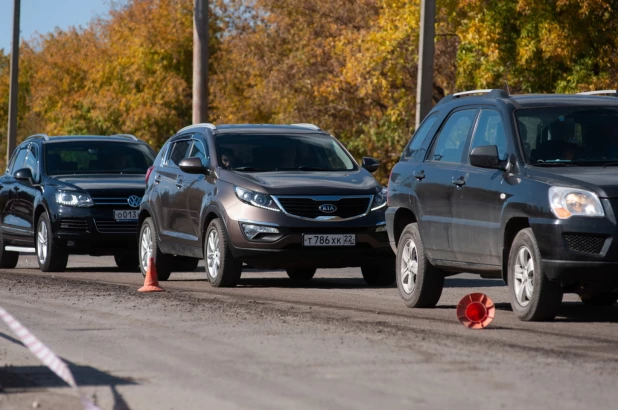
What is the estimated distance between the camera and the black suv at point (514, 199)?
32.2ft

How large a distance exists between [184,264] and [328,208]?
14.1 ft

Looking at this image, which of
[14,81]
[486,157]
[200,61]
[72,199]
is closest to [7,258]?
[72,199]

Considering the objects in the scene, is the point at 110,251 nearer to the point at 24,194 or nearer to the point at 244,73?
the point at 24,194

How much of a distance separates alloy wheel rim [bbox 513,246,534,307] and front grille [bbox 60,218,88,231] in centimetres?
880

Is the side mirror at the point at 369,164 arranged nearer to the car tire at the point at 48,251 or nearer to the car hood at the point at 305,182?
the car hood at the point at 305,182

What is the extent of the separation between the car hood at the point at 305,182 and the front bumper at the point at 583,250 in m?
4.87

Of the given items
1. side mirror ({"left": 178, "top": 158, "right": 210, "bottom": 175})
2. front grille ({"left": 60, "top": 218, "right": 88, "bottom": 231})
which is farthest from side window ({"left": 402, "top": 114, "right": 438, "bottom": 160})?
front grille ({"left": 60, "top": 218, "right": 88, "bottom": 231})

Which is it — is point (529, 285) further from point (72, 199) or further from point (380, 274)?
point (72, 199)

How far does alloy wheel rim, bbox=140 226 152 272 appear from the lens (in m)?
16.6

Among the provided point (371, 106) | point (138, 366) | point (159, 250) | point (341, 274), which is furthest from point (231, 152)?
point (371, 106)

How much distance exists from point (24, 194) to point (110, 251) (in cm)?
194

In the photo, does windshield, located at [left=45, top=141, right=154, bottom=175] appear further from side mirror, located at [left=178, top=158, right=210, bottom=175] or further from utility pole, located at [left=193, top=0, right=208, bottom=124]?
utility pole, located at [left=193, top=0, right=208, bottom=124]

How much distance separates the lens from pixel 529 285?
10258 millimetres

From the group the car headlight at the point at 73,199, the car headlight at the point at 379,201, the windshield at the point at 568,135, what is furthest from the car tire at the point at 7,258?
the windshield at the point at 568,135
